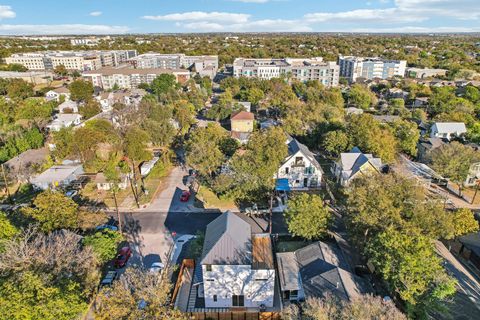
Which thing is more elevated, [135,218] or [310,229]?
[310,229]

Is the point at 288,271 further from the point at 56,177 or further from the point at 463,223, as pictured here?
the point at 56,177

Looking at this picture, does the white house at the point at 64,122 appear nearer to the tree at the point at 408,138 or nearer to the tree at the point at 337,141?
the tree at the point at 337,141

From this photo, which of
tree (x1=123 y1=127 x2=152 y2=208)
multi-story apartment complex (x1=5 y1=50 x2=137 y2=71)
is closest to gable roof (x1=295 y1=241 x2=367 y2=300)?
tree (x1=123 y1=127 x2=152 y2=208)

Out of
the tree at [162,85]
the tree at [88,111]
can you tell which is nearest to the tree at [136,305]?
the tree at [88,111]

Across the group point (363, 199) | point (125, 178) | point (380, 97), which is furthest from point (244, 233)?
point (380, 97)

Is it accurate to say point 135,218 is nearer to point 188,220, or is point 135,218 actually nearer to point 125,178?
point 188,220

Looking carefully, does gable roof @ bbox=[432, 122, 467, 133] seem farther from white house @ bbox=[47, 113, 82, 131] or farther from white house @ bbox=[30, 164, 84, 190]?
white house @ bbox=[47, 113, 82, 131]
